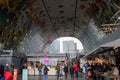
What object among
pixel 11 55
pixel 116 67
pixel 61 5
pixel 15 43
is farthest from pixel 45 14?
pixel 116 67

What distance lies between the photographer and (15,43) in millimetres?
35125

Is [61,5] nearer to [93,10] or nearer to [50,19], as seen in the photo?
[93,10]

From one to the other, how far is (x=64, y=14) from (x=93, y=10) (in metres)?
8.92

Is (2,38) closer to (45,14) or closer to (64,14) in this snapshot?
(45,14)

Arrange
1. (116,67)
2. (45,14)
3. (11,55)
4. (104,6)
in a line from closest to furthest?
(116,67) < (11,55) < (104,6) < (45,14)

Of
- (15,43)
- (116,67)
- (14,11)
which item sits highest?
(14,11)

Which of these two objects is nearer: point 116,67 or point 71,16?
point 116,67

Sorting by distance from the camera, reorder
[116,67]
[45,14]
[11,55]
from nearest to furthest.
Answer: [116,67] < [11,55] < [45,14]

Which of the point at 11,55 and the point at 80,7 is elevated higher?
the point at 80,7

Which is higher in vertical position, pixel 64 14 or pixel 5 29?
pixel 64 14

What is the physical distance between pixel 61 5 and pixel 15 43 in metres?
8.22

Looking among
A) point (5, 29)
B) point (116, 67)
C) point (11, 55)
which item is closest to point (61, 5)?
point (5, 29)

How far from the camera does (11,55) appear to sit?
25750 millimetres

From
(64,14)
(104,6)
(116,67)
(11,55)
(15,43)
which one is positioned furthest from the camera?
(64,14)
